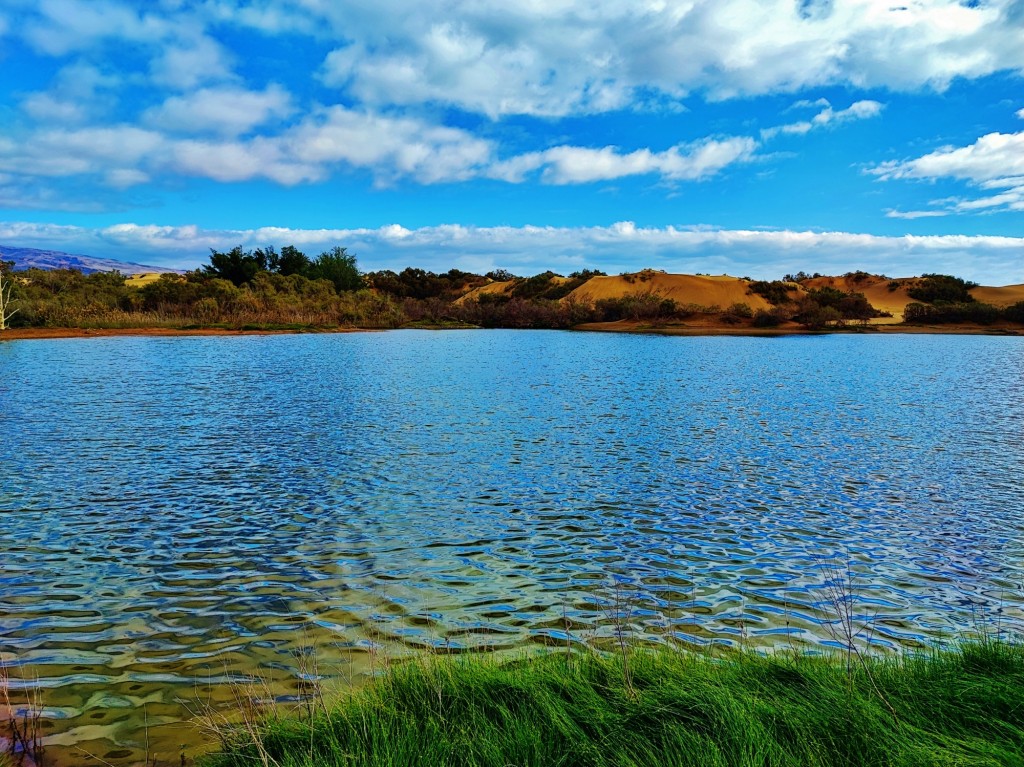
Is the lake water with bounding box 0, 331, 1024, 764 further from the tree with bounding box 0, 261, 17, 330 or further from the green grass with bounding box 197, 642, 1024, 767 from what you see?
the tree with bounding box 0, 261, 17, 330

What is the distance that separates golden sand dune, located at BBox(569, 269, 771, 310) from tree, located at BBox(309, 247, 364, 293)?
42.1 metres

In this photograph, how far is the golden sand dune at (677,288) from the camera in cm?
12788

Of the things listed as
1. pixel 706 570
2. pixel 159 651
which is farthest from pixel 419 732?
pixel 706 570

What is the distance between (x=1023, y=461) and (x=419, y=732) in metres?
16.3

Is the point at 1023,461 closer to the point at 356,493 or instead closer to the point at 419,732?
the point at 356,493

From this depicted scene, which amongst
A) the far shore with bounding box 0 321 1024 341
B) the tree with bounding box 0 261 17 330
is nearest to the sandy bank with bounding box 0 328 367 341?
the far shore with bounding box 0 321 1024 341

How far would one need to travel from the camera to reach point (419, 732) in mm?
4426

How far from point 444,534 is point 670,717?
19.1 ft

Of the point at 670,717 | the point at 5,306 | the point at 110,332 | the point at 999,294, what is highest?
the point at 999,294

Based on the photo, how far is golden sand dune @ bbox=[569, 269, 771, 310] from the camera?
420ft

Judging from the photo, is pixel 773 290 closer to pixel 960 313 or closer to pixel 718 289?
pixel 718 289

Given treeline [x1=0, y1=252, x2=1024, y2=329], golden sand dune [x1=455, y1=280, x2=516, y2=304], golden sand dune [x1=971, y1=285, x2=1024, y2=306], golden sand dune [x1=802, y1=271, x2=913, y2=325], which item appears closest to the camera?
treeline [x1=0, y1=252, x2=1024, y2=329]

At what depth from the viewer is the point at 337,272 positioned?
400ft

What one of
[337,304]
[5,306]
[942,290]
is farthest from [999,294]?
[5,306]
